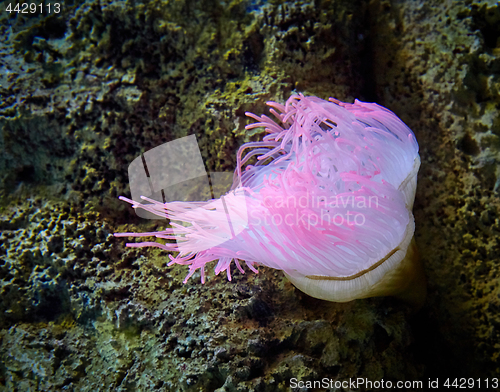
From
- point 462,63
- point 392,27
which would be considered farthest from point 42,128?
point 462,63

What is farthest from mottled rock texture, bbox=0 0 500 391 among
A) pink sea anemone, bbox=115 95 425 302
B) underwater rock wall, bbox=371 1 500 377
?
pink sea anemone, bbox=115 95 425 302

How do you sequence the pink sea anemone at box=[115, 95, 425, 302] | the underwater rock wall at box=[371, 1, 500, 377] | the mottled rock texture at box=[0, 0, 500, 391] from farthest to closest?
the underwater rock wall at box=[371, 1, 500, 377]
the mottled rock texture at box=[0, 0, 500, 391]
the pink sea anemone at box=[115, 95, 425, 302]

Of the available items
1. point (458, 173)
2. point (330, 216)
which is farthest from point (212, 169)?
point (458, 173)

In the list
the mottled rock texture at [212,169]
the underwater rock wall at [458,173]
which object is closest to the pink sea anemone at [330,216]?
the mottled rock texture at [212,169]

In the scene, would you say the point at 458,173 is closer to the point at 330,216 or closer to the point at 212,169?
the point at 330,216

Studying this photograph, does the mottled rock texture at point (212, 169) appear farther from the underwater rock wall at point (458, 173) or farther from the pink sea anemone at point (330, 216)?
the pink sea anemone at point (330, 216)

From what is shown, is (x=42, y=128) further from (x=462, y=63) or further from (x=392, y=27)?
(x=462, y=63)

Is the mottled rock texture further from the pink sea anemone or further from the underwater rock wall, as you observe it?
the pink sea anemone
